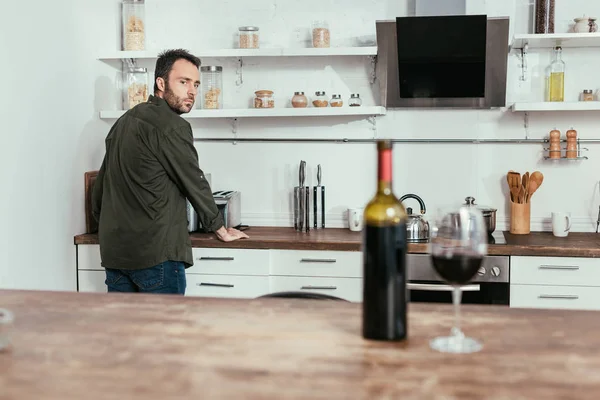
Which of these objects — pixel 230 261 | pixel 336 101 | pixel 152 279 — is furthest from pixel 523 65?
pixel 152 279

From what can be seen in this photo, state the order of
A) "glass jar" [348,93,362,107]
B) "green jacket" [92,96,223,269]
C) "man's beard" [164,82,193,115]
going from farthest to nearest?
"glass jar" [348,93,362,107]
"man's beard" [164,82,193,115]
"green jacket" [92,96,223,269]

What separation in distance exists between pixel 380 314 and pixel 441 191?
3.12m

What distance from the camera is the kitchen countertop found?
3.60 m

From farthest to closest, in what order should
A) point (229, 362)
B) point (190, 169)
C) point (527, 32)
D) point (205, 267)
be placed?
point (527, 32)
point (205, 267)
point (190, 169)
point (229, 362)

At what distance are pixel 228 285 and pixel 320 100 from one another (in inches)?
44.5

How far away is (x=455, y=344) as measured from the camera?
128cm

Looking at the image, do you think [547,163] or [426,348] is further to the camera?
[547,163]

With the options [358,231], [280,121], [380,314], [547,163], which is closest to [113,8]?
[280,121]

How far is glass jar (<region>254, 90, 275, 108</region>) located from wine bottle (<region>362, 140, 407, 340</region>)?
9.88 feet

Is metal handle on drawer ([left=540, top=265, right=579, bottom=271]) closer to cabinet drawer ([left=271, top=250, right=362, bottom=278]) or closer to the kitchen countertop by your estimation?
the kitchen countertop

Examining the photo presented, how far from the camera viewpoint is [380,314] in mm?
1294

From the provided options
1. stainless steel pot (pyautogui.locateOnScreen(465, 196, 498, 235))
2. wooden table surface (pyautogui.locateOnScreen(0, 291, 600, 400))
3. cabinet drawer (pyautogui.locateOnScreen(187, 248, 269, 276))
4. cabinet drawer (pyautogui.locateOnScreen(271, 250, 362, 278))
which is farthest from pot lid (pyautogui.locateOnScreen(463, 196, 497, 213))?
wooden table surface (pyautogui.locateOnScreen(0, 291, 600, 400))

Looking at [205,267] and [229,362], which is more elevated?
[229,362]

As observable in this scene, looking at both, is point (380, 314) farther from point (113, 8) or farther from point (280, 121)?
point (113, 8)
